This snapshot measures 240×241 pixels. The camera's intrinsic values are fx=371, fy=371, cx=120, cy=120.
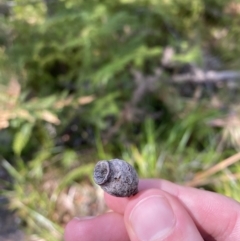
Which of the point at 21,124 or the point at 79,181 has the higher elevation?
the point at 21,124

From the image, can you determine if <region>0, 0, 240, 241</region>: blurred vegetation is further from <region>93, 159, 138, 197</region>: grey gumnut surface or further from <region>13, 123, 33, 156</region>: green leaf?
<region>93, 159, 138, 197</region>: grey gumnut surface

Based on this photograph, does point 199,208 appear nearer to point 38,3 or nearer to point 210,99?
point 210,99

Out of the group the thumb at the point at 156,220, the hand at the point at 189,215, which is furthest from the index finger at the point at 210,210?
the thumb at the point at 156,220

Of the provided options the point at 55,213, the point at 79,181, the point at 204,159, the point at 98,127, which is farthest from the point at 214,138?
the point at 55,213

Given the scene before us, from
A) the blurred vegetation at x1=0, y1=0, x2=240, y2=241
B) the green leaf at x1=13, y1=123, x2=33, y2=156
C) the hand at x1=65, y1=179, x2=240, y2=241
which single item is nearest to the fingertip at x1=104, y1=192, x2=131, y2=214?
the hand at x1=65, y1=179, x2=240, y2=241

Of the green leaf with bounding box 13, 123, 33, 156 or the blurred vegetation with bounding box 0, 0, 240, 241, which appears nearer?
the green leaf with bounding box 13, 123, 33, 156

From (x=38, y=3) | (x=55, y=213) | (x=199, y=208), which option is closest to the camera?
(x=199, y=208)
